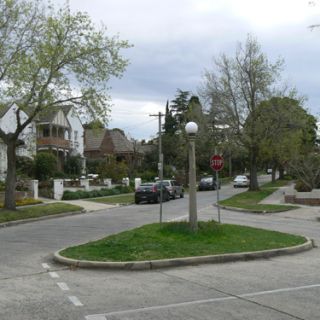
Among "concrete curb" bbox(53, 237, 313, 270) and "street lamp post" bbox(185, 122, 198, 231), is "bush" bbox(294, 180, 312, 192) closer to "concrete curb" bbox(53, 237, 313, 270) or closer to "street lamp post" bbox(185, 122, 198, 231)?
"street lamp post" bbox(185, 122, 198, 231)

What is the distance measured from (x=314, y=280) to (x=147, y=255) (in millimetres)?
3615

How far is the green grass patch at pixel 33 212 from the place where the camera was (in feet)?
81.0

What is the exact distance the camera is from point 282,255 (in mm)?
12742

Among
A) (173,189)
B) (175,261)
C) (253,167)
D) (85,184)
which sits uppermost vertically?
(253,167)

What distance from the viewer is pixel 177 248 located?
486 inches

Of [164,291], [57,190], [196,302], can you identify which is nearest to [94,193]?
[57,190]

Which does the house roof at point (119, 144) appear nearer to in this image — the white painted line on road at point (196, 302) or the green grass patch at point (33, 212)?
the green grass patch at point (33, 212)

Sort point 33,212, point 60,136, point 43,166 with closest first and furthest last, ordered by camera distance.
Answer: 1. point 33,212
2. point 43,166
3. point 60,136

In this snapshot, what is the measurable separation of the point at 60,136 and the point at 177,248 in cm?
5444

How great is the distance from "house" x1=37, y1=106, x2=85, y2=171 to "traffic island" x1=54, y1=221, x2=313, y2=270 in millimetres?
43036

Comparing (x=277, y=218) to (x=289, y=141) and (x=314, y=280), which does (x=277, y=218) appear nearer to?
(x=314, y=280)

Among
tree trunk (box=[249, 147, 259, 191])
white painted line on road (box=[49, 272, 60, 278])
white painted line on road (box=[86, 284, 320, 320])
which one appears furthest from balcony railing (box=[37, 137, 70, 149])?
white painted line on road (box=[86, 284, 320, 320])

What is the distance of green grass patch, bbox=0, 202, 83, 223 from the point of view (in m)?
24.7

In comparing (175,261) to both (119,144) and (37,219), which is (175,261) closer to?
(37,219)
